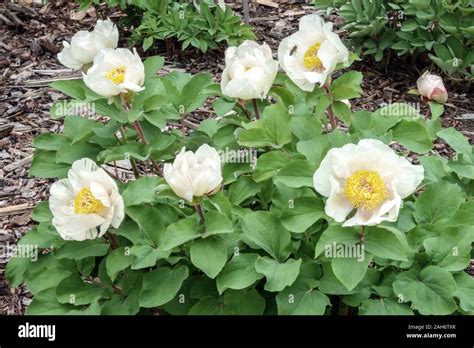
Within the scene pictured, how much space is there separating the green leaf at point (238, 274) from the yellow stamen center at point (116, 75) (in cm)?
62

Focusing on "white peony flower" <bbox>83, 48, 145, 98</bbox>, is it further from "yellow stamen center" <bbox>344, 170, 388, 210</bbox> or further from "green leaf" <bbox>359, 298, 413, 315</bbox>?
"green leaf" <bbox>359, 298, 413, 315</bbox>

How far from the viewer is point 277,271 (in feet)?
6.07

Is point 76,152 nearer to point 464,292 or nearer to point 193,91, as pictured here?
point 193,91

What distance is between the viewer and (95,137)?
2.31 meters

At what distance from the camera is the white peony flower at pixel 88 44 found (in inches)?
92.4

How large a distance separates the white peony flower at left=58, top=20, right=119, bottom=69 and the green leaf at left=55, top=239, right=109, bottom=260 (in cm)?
66

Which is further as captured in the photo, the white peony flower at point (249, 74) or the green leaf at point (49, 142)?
the green leaf at point (49, 142)

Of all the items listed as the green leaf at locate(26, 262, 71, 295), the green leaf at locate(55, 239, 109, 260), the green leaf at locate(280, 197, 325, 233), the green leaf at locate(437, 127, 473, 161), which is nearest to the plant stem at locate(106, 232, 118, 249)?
the green leaf at locate(55, 239, 109, 260)

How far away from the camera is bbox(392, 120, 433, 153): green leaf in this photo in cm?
215

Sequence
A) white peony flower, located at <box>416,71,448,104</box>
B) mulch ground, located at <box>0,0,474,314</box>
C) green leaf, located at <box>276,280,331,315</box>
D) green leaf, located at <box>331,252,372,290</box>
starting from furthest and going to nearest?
mulch ground, located at <box>0,0,474,314</box> < white peony flower, located at <box>416,71,448,104</box> < green leaf, located at <box>276,280,331,315</box> < green leaf, located at <box>331,252,372,290</box>

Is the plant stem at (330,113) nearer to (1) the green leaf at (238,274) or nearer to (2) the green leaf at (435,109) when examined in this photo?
(2) the green leaf at (435,109)

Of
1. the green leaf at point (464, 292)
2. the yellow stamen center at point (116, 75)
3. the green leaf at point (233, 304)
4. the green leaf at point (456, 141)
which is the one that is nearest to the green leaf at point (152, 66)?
the yellow stamen center at point (116, 75)

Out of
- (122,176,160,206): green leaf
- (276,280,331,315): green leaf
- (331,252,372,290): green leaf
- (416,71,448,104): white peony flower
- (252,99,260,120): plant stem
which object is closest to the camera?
(331,252,372,290): green leaf

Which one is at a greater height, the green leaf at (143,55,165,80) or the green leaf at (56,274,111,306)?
the green leaf at (143,55,165,80)
